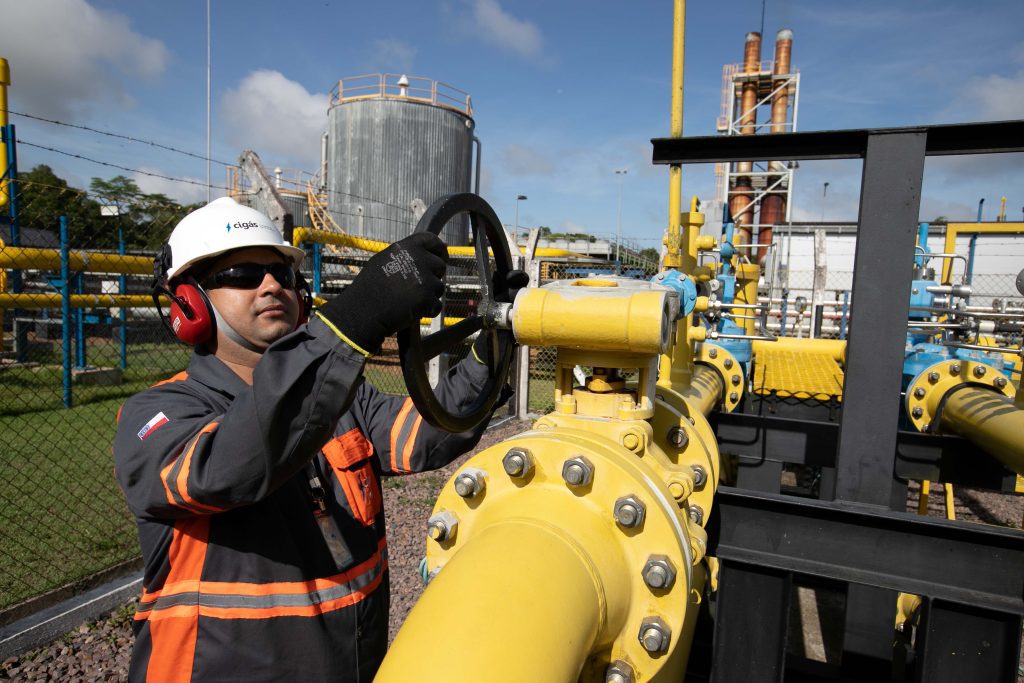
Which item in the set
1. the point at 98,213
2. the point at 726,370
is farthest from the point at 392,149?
the point at 726,370

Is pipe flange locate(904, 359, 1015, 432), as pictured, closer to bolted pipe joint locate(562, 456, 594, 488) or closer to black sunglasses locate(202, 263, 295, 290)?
bolted pipe joint locate(562, 456, 594, 488)

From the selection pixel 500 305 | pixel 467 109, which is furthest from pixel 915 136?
pixel 467 109

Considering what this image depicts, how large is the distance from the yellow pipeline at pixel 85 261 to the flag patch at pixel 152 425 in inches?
210

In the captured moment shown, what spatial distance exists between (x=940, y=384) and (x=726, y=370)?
1066 mm

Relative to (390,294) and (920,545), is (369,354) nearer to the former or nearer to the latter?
(390,294)

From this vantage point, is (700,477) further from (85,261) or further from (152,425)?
(85,261)

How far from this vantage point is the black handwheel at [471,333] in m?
1.12

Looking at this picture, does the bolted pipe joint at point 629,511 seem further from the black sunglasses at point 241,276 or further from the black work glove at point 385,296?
the black sunglasses at point 241,276

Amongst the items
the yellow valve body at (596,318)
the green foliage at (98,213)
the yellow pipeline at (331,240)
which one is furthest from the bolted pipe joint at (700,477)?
the green foliage at (98,213)

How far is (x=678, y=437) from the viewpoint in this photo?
1.69 m

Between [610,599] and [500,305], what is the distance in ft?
2.03

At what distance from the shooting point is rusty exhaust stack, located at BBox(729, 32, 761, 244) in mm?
18047

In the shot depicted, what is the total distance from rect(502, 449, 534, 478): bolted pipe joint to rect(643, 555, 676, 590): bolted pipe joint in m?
0.26

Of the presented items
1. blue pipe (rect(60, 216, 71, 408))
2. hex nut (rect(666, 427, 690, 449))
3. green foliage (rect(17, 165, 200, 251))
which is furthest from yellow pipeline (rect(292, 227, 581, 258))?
hex nut (rect(666, 427, 690, 449))
